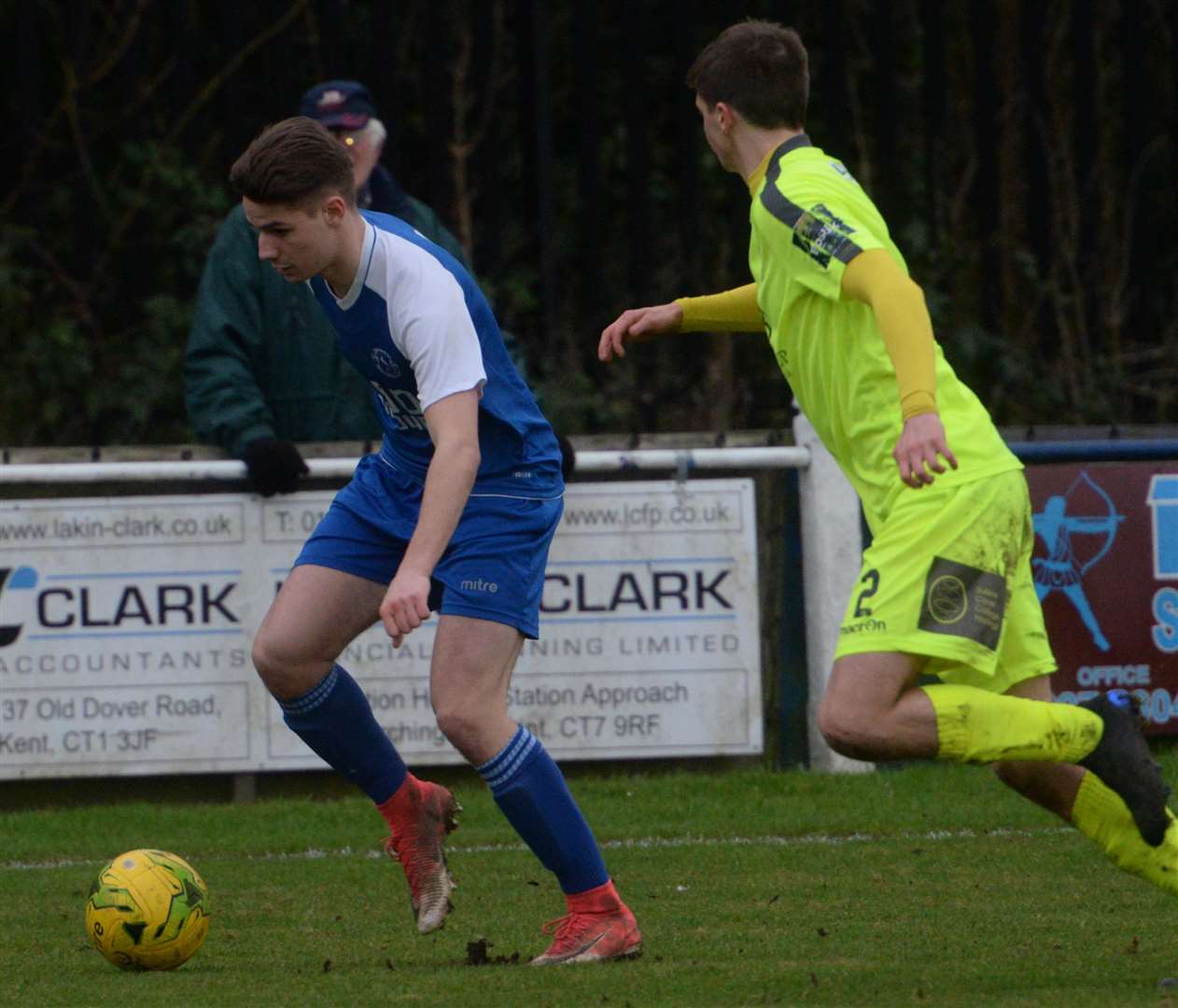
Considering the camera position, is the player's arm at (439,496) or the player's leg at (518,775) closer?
the player's arm at (439,496)

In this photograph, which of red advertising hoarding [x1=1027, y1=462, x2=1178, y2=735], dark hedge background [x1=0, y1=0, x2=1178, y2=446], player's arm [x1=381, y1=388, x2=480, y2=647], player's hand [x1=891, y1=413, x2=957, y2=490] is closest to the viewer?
player's hand [x1=891, y1=413, x2=957, y2=490]

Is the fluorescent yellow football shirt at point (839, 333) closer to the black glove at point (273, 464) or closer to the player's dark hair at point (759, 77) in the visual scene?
the player's dark hair at point (759, 77)

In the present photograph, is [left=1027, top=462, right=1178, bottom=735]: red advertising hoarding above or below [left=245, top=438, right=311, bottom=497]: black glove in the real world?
below


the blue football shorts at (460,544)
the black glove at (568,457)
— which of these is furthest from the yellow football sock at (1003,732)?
the black glove at (568,457)

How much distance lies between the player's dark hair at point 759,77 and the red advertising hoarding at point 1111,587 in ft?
11.4

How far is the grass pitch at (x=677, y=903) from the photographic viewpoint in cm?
454

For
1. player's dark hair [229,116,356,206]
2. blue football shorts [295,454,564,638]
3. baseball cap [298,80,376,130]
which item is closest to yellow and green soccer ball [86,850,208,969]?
blue football shorts [295,454,564,638]

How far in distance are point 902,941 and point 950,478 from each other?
48.5 inches

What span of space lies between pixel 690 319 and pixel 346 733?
4.31ft

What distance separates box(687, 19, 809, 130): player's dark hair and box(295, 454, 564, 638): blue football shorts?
104 centimetres

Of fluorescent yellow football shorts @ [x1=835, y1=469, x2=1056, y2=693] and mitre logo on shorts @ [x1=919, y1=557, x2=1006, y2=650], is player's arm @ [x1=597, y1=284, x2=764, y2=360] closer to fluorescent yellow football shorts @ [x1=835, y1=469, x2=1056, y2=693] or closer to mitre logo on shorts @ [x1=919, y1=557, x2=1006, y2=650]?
fluorescent yellow football shorts @ [x1=835, y1=469, x2=1056, y2=693]

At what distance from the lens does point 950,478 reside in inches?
176

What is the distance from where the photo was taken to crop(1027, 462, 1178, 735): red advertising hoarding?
313 inches

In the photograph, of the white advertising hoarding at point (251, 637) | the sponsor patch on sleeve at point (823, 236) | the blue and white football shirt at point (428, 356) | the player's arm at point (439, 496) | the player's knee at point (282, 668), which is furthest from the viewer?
the white advertising hoarding at point (251, 637)
